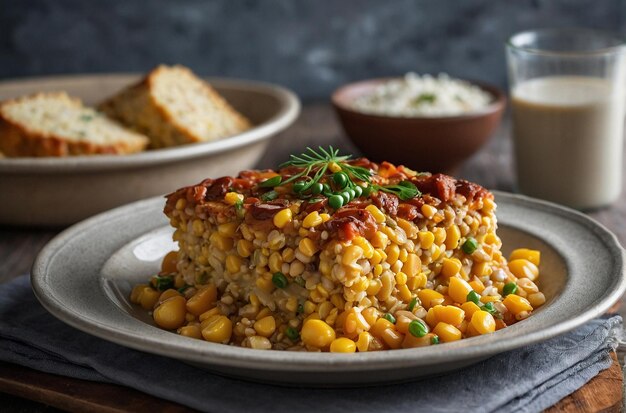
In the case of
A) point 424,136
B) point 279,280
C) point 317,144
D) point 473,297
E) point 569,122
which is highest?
point 279,280

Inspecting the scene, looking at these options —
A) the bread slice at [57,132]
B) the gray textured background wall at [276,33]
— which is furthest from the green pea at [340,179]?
the gray textured background wall at [276,33]

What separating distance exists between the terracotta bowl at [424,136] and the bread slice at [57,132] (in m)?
1.38

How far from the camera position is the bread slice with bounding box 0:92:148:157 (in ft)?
16.8

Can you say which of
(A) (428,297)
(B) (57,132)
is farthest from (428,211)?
(B) (57,132)

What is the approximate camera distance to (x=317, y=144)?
21.7 feet

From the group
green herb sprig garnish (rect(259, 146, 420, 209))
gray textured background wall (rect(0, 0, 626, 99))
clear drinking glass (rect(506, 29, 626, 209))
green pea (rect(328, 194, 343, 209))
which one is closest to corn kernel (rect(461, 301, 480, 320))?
green herb sprig garnish (rect(259, 146, 420, 209))

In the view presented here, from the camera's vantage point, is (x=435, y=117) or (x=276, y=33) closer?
(x=435, y=117)

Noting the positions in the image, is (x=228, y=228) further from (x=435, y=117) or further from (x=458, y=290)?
(x=435, y=117)

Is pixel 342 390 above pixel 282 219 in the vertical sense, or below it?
below

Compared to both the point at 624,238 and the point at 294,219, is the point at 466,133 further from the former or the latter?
the point at 294,219

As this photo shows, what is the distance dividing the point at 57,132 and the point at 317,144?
6.67 ft

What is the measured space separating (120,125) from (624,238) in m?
3.08

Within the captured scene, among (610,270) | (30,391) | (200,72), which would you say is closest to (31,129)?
(30,391)

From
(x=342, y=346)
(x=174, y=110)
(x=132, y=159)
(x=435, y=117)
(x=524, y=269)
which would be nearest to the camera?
(x=342, y=346)
